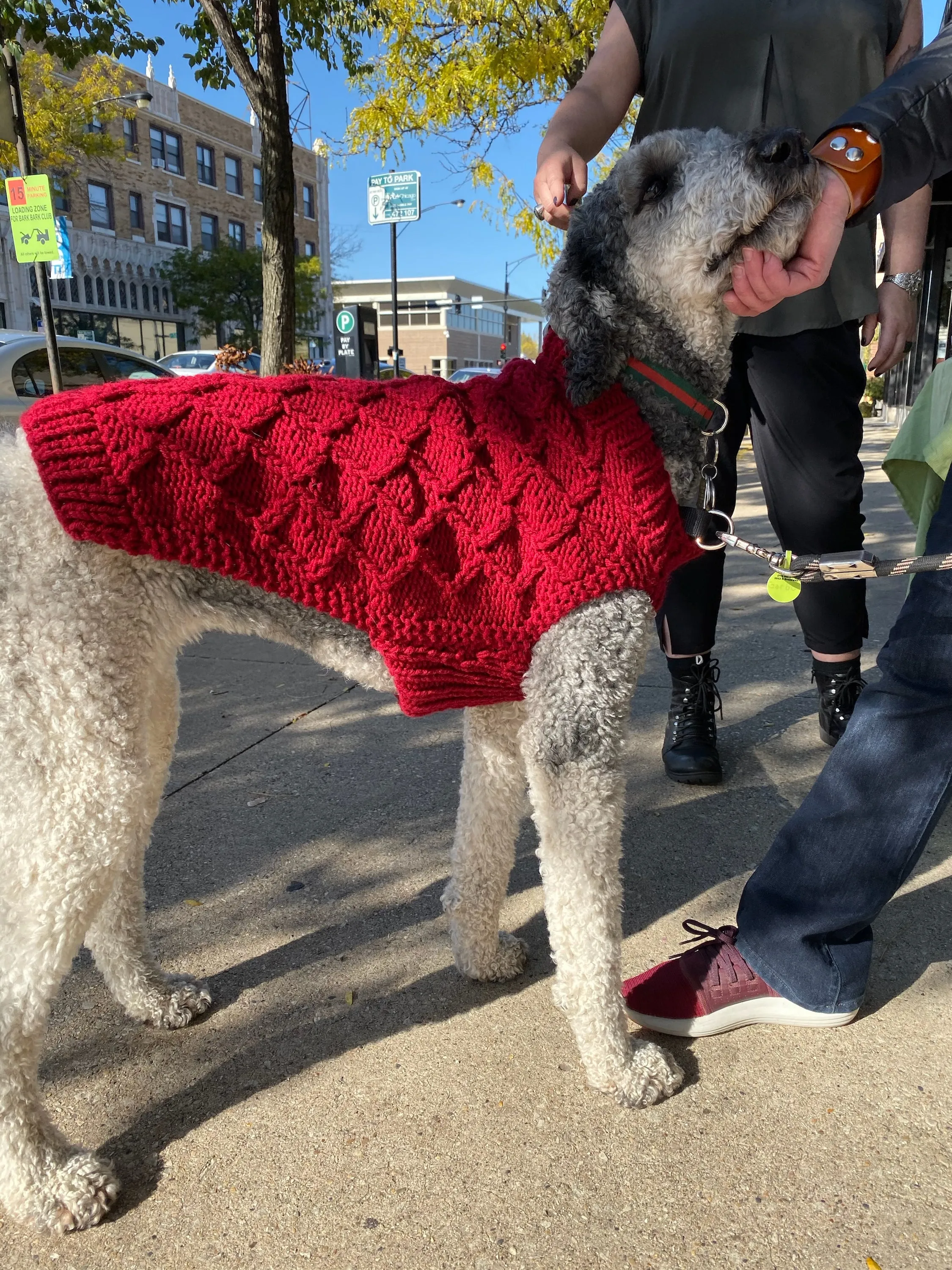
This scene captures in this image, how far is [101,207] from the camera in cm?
3447

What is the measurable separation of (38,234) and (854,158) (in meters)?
8.36

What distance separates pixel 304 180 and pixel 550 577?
1998 inches

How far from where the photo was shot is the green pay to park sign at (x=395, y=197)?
1314 centimetres

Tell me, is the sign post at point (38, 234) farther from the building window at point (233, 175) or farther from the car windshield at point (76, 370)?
the building window at point (233, 175)

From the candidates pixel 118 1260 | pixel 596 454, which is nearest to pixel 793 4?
pixel 596 454

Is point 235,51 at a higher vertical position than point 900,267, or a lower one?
higher

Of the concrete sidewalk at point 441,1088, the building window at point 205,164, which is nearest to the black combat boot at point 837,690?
the concrete sidewalk at point 441,1088

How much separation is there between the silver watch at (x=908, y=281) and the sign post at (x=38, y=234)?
6998 mm

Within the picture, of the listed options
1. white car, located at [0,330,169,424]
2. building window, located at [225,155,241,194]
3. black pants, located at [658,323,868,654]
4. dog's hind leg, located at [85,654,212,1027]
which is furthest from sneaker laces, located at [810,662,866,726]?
building window, located at [225,155,241,194]

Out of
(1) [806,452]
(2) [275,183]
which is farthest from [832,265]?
(2) [275,183]

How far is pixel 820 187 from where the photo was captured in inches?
60.3

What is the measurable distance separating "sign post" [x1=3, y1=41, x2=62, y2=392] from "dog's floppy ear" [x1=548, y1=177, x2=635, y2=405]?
7.16 meters

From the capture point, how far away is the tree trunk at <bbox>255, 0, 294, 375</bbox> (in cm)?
736

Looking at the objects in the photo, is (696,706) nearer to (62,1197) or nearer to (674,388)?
(674,388)
